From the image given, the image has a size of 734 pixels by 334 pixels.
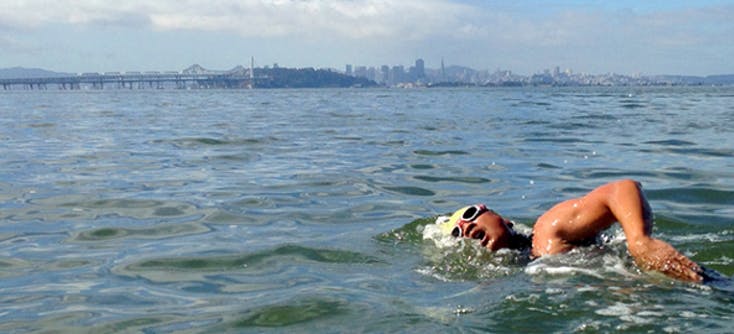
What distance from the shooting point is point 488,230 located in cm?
665

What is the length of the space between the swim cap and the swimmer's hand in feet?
6.31

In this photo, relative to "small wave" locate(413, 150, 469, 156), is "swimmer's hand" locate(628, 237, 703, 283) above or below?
above

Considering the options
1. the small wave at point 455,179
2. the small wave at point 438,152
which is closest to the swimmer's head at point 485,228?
the small wave at point 455,179

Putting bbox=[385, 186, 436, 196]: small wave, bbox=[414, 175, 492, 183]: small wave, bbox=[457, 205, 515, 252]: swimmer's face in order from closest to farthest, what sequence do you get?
bbox=[457, 205, 515, 252]: swimmer's face, bbox=[385, 186, 436, 196]: small wave, bbox=[414, 175, 492, 183]: small wave

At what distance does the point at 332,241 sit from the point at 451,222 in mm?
1298

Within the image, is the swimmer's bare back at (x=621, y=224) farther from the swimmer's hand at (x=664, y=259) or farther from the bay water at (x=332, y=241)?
the bay water at (x=332, y=241)

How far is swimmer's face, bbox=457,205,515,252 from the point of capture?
6648mm

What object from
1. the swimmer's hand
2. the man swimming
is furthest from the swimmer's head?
the swimmer's hand

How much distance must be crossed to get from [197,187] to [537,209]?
472 cm

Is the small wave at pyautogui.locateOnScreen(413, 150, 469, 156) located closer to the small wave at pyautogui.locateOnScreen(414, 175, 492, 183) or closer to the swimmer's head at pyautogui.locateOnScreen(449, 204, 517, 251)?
the small wave at pyautogui.locateOnScreen(414, 175, 492, 183)

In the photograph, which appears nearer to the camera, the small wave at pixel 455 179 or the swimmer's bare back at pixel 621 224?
the swimmer's bare back at pixel 621 224

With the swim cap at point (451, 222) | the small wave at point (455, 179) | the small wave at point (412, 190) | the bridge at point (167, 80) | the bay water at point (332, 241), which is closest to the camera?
the bay water at point (332, 241)

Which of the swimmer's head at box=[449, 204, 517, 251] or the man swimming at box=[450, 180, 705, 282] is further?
the swimmer's head at box=[449, 204, 517, 251]

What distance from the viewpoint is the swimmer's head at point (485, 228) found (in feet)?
21.8
